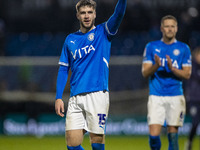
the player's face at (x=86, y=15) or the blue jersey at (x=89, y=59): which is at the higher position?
the player's face at (x=86, y=15)

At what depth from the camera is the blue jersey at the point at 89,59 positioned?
5.21 meters

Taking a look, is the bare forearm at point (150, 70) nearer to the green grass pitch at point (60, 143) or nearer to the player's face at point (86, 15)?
the player's face at point (86, 15)

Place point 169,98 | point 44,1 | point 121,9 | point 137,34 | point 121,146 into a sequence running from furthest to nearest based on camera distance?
point 44,1, point 137,34, point 121,146, point 169,98, point 121,9

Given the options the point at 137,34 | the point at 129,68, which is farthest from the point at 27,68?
the point at 137,34

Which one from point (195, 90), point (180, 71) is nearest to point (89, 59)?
point (180, 71)

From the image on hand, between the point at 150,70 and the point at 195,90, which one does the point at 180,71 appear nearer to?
the point at 150,70

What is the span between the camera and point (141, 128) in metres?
13.2

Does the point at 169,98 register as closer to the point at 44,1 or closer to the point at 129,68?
the point at 129,68

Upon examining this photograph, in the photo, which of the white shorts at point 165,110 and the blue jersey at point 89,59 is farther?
the white shorts at point 165,110

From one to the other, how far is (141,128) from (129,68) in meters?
1.92

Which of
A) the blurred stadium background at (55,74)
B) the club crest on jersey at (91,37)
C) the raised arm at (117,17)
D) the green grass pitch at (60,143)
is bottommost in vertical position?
the green grass pitch at (60,143)

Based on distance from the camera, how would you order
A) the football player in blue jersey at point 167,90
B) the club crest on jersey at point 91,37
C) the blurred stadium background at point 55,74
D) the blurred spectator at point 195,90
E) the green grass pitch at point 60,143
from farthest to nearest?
the blurred stadium background at point 55,74
the green grass pitch at point 60,143
the blurred spectator at point 195,90
the football player in blue jersey at point 167,90
the club crest on jersey at point 91,37

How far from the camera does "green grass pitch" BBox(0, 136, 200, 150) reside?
404 inches

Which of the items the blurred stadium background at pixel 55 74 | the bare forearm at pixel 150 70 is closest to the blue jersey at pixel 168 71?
the bare forearm at pixel 150 70
